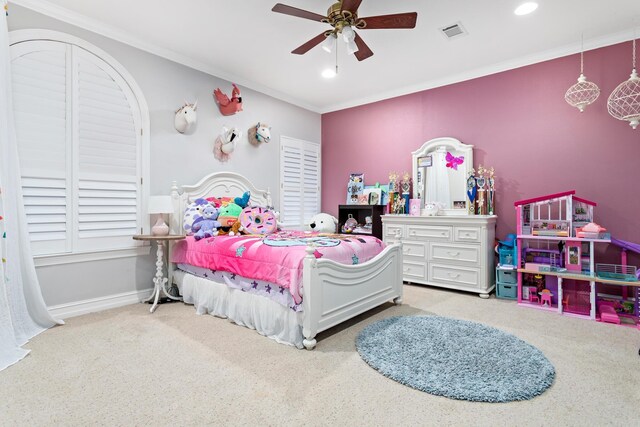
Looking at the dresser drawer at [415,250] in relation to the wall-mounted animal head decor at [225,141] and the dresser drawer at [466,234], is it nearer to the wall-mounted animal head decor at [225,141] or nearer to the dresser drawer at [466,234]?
the dresser drawer at [466,234]

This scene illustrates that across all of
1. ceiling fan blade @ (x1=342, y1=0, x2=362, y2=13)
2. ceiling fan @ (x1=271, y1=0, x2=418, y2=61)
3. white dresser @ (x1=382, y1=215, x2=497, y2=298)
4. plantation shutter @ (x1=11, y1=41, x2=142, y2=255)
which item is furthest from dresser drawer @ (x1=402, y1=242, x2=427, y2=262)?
plantation shutter @ (x1=11, y1=41, x2=142, y2=255)

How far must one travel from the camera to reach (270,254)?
Result: 2.60 m

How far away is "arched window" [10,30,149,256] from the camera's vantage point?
2.78m

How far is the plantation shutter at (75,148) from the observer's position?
2779 millimetres

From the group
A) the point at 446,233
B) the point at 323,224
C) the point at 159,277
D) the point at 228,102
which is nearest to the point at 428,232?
the point at 446,233

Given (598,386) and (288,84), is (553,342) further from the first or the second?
(288,84)

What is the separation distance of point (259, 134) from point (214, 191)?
1.07 meters

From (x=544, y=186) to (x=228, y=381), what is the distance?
388cm

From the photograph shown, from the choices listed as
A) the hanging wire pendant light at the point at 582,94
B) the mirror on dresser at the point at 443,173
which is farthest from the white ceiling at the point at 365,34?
the mirror on dresser at the point at 443,173

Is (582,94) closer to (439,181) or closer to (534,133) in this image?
(534,133)

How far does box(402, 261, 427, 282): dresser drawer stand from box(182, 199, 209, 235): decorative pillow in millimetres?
2713

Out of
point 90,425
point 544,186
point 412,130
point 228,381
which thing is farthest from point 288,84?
point 90,425

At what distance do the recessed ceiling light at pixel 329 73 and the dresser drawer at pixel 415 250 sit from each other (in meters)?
2.47

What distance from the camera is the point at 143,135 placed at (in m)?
3.49
